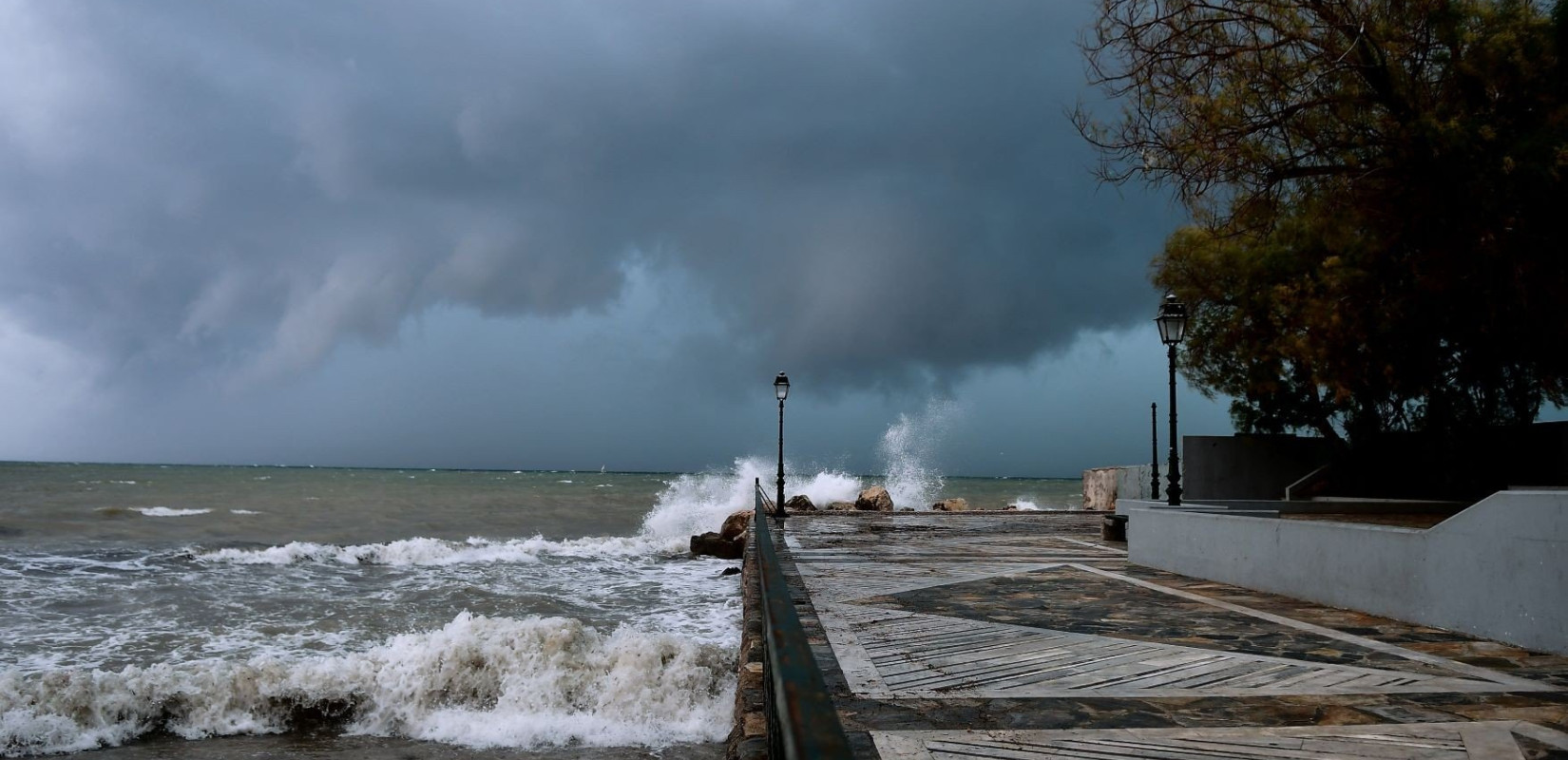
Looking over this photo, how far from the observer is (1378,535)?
7.30m

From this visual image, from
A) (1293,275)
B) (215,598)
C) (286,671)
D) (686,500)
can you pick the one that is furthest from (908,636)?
(686,500)

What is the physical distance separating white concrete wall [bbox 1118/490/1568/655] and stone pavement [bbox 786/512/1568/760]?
18 cm

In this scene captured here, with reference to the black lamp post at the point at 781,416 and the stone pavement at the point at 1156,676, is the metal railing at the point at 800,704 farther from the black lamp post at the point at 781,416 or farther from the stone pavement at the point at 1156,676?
the black lamp post at the point at 781,416

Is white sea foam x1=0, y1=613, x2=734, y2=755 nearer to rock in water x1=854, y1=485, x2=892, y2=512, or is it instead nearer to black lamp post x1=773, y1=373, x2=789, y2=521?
black lamp post x1=773, y1=373, x2=789, y2=521

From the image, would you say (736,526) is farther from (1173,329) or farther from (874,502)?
(1173,329)

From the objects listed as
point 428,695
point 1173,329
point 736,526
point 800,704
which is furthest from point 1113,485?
point 800,704

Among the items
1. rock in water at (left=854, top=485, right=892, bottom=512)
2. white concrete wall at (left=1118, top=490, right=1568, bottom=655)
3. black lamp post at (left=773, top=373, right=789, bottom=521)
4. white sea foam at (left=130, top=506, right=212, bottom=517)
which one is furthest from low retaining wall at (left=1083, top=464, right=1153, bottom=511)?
white sea foam at (left=130, top=506, right=212, bottom=517)

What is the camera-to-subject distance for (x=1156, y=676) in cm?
489

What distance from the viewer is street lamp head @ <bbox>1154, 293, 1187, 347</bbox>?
13.4 meters

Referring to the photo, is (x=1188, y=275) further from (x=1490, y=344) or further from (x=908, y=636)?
(x=908, y=636)

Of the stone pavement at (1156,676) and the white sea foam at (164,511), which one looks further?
the white sea foam at (164,511)

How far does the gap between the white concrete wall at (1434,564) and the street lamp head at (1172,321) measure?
4.37m

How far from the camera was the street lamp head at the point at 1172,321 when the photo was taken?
13375 millimetres

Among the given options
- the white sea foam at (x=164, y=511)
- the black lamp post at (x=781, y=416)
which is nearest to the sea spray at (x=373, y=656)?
the black lamp post at (x=781, y=416)
